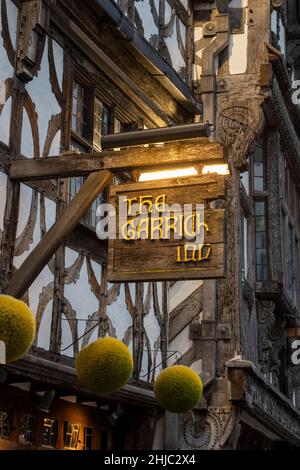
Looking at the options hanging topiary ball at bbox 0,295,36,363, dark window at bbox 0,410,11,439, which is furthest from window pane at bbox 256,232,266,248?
hanging topiary ball at bbox 0,295,36,363

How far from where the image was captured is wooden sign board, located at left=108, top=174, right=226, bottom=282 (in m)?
6.37

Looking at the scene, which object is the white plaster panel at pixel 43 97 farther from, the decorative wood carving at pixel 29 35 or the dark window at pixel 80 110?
the dark window at pixel 80 110

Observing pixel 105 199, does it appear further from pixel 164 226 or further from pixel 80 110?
pixel 164 226

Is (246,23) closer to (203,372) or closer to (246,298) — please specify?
(246,298)

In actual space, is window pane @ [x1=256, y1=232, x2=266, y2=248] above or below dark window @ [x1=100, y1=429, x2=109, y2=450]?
above

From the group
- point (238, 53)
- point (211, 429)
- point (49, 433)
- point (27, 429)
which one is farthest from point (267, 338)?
point (27, 429)

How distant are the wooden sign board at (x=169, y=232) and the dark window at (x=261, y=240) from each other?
339 inches

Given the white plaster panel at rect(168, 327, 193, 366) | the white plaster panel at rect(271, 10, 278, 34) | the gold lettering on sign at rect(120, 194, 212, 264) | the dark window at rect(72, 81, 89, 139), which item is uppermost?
the white plaster panel at rect(271, 10, 278, 34)

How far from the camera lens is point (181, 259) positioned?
641 centimetres

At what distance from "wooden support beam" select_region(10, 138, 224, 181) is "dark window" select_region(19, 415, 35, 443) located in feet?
9.14

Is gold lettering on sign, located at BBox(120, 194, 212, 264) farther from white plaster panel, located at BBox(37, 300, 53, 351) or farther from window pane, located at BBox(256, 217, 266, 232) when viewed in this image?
window pane, located at BBox(256, 217, 266, 232)

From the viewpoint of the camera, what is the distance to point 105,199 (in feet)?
32.2

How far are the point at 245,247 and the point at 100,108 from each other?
5172mm

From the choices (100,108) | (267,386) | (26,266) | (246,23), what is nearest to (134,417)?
(267,386)
